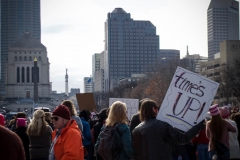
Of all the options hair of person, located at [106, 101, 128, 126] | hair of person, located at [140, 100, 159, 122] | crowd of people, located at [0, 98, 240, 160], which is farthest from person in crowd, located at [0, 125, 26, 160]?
hair of person, located at [106, 101, 128, 126]

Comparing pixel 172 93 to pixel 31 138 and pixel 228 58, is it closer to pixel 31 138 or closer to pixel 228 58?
pixel 31 138

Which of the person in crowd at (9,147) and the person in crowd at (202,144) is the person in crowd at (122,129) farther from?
the person in crowd at (202,144)

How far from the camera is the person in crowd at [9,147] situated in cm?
513

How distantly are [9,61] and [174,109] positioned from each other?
512 feet

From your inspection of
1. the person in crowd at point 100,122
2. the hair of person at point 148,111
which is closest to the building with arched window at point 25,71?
the person in crowd at point 100,122

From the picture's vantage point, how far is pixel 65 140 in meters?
7.61

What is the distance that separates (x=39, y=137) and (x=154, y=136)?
145 inches

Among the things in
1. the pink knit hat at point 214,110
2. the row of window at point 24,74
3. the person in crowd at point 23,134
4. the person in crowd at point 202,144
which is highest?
the row of window at point 24,74

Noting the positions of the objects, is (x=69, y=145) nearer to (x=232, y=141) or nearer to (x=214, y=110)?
(x=214, y=110)

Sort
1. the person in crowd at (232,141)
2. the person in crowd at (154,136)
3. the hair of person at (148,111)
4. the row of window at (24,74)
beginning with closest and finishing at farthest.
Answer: the person in crowd at (154,136) → the hair of person at (148,111) → the person in crowd at (232,141) → the row of window at (24,74)

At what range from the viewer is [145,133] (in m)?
8.18

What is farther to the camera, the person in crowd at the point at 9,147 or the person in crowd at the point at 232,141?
the person in crowd at the point at 232,141

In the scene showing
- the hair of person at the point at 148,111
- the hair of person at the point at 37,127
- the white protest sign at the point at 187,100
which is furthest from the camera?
the hair of person at the point at 37,127

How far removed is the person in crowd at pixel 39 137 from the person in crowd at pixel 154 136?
3.09 m
